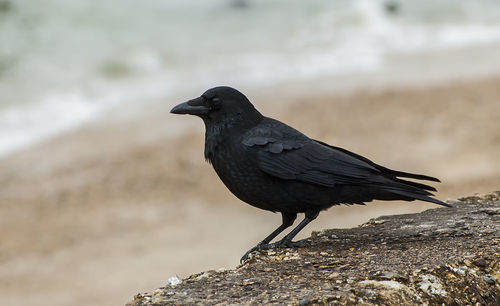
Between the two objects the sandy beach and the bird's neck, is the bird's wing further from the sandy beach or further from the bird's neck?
the sandy beach

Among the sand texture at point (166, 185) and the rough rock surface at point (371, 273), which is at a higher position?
the sand texture at point (166, 185)

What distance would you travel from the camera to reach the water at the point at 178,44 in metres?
15.1

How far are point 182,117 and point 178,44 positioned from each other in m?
4.31

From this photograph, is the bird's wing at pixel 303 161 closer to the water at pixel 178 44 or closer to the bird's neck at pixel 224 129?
the bird's neck at pixel 224 129

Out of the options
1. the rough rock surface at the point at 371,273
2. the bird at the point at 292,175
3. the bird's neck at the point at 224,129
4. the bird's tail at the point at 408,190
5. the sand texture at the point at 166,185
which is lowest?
the rough rock surface at the point at 371,273

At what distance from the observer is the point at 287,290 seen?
3.81 metres

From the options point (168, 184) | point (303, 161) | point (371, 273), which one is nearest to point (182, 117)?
point (168, 184)

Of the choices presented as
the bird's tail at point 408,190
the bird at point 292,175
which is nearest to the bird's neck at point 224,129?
the bird at point 292,175

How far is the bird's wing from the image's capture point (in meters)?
4.59

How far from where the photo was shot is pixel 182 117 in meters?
13.6

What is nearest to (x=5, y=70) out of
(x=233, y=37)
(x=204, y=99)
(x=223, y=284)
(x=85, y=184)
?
(x=233, y=37)

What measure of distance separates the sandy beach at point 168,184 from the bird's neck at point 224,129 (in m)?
3.88

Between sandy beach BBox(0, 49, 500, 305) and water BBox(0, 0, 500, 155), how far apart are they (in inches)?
51.4

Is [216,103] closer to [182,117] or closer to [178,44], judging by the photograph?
[182,117]
